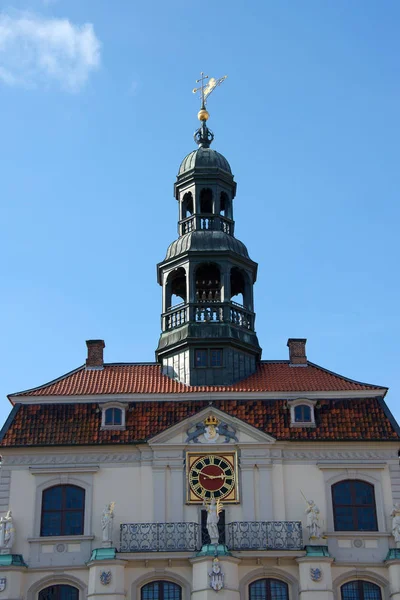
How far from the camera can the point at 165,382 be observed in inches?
1486

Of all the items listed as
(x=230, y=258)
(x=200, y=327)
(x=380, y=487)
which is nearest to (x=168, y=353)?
(x=200, y=327)

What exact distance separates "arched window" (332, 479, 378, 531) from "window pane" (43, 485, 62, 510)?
1046cm

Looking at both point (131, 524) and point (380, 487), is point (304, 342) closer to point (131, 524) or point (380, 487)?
point (380, 487)

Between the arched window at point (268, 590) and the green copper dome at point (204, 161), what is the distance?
63.5 ft

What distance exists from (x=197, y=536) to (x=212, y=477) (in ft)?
7.89

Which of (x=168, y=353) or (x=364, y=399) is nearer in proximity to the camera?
(x=364, y=399)

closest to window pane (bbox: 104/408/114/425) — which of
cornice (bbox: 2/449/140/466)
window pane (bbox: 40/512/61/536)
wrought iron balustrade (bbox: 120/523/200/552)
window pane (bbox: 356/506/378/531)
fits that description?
cornice (bbox: 2/449/140/466)

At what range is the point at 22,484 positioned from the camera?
112 feet

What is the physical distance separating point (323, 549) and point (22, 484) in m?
11.6

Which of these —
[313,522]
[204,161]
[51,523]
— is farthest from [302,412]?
[204,161]

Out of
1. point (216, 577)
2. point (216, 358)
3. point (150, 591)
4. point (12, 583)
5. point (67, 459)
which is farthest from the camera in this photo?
point (216, 358)

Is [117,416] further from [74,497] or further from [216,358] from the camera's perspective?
Result: [216,358]

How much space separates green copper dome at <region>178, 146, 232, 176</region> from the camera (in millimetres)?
42469

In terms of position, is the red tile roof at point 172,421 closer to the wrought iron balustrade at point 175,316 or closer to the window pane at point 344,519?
the window pane at point 344,519
